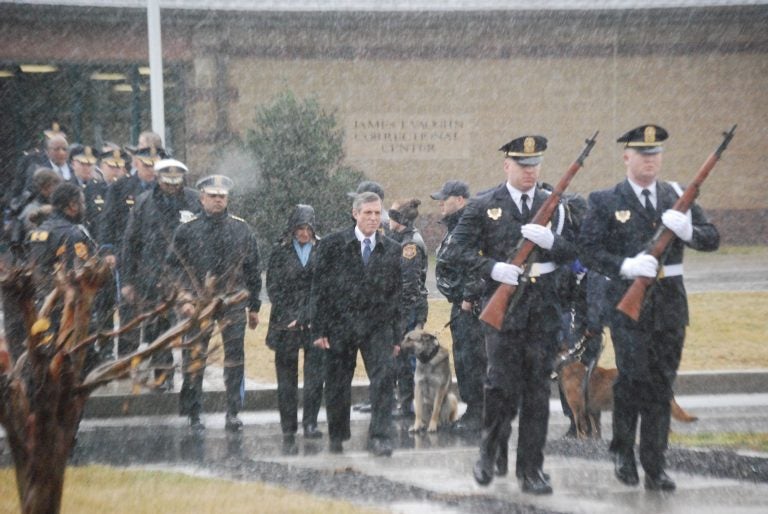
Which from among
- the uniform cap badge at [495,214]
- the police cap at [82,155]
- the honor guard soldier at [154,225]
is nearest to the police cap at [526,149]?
the uniform cap badge at [495,214]

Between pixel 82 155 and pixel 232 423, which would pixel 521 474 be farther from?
pixel 82 155

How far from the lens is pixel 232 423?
12539 millimetres

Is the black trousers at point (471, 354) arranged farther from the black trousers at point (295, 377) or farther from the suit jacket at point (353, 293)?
the black trousers at point (295, 377)

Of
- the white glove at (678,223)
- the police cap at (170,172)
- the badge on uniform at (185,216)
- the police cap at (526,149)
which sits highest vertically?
the police cap at (526,149)

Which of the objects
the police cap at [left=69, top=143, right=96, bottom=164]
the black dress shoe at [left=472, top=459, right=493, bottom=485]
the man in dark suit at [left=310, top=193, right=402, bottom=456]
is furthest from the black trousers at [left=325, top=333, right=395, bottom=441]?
the police cap at [left=69, top=143, right=96, bottom=164]

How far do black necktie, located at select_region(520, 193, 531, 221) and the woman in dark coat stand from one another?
3117 mm

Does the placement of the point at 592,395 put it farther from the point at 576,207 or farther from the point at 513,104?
the point at 513,104

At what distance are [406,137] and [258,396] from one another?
19.1 meters

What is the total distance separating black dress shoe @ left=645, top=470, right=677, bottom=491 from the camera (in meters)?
9.03

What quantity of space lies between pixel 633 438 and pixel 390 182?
23.5 meters

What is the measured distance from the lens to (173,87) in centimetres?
3209

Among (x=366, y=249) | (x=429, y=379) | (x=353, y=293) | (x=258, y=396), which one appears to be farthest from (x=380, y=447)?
(x=258, y=396)

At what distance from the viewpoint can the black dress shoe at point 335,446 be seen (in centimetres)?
1130

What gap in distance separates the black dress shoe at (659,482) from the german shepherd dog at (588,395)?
7.39ft
